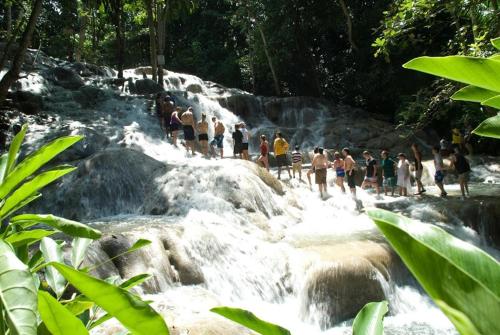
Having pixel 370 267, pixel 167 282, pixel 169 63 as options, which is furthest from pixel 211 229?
pixel 169 63

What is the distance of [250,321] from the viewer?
0.77 meters

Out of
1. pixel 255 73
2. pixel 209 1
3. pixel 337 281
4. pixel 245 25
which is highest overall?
pixel 209 1

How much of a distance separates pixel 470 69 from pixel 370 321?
0.43 meters

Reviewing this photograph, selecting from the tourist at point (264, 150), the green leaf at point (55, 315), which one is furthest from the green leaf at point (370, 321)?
the tourist at point (264, 150)

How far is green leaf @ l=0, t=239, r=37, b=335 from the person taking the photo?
0.60m

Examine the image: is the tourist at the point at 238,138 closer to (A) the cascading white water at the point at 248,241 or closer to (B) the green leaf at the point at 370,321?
(A) the cascading white water at the point at 248,241

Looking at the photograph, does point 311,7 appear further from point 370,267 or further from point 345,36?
point 370,267

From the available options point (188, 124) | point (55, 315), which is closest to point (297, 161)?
point (188, 124)

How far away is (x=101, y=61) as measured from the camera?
1474 inches

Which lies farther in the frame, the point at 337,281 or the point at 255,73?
the point at 255,73

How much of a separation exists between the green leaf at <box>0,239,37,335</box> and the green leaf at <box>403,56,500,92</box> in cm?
61

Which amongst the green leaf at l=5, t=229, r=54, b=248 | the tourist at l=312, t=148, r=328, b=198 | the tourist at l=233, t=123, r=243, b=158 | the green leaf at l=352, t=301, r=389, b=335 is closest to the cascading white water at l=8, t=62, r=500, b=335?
the tourist at l=312, t=148, r=328, b=198

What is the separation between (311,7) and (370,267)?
21839 mm

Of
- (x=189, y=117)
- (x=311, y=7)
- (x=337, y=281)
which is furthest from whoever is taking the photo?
(x=311, y=7)
